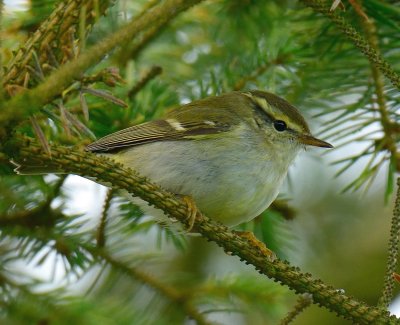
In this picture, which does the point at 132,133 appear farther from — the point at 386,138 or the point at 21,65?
the point at 21,65

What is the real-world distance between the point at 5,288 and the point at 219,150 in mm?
1082

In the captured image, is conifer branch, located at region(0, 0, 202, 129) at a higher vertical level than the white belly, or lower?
lower

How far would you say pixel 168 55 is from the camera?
3568mm

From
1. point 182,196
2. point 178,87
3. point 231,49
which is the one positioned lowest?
point 182,196

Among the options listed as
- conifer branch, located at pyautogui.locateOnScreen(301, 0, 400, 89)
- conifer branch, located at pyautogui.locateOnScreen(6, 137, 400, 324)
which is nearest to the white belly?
conifer branch, located at pyautogui.locateOnScreen(6, 137, 400, 324)

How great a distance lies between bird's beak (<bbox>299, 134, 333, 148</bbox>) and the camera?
3069 mm

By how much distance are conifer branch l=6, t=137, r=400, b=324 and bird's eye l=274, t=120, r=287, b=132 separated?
1.33 meters

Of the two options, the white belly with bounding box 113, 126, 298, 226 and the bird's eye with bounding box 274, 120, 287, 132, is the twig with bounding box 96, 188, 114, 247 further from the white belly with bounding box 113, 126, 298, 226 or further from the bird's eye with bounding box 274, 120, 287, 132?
the bird's eye with bounding box 274, 120, 287, 132

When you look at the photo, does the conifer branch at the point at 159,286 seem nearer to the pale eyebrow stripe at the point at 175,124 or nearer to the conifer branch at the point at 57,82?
the pale eyebrow stripe at the point at 175,124

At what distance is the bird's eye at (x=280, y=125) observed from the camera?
3207 mm

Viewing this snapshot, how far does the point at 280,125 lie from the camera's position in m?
3.22

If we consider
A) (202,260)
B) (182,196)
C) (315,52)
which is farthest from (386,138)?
(202,260)

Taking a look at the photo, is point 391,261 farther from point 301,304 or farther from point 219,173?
point 219,173

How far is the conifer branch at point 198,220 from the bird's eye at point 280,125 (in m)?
1.33
